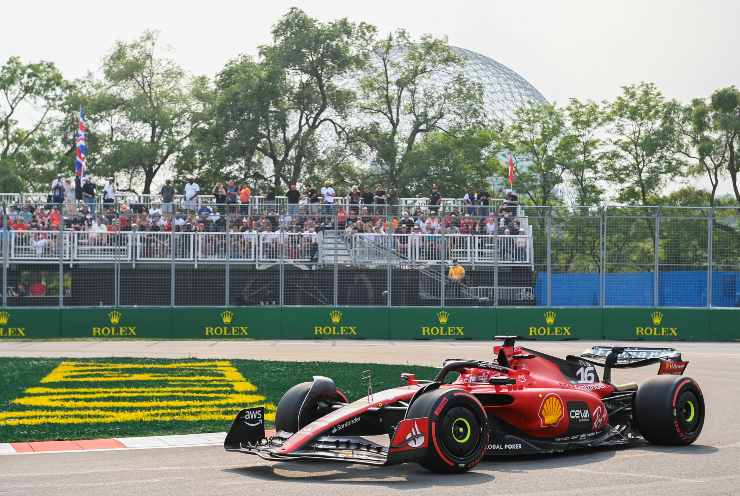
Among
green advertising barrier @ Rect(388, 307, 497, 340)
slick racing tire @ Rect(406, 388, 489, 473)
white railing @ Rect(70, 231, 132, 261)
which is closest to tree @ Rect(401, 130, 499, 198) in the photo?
green advertising barrier @ Rect(388, 307, 497, 340)

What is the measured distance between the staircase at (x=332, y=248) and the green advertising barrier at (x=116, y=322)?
455cm

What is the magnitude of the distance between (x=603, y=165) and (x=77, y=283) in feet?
110

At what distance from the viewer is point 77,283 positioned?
29844 mm

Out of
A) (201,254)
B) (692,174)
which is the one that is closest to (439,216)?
(201,254)

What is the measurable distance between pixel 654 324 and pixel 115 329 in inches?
603

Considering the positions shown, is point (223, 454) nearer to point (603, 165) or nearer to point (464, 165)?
point (464, 165)

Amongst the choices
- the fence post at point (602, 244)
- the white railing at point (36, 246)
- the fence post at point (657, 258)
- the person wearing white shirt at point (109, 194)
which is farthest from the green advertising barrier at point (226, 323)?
the fence post at point (657, 258)

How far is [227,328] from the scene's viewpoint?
30.5m

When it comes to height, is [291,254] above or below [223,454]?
above

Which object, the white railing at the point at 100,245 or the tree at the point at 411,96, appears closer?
the white railing at the point at 100,245

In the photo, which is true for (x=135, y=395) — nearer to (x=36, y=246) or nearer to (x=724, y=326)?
(x=36, y=246)

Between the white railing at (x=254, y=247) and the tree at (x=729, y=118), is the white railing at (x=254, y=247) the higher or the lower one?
the lower one

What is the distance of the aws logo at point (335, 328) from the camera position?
3069cm

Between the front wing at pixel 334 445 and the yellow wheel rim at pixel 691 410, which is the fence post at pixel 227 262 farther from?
the front wing at pixel 334 445
